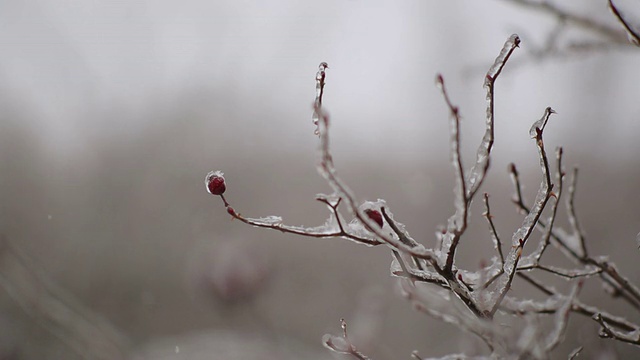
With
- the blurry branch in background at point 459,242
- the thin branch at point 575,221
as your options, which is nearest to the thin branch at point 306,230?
the blurry branch in background at point 459,242

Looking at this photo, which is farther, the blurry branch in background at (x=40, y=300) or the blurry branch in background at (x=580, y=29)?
the blurry branch in background at (x=40, y=300)

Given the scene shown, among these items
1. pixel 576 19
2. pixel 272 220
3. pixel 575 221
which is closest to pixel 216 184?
pixel 272 220

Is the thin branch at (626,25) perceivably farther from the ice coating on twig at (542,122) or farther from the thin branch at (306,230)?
the thin branch at (306,230)

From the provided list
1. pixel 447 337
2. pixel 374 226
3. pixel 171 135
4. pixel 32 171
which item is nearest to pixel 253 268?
pixel 447 337

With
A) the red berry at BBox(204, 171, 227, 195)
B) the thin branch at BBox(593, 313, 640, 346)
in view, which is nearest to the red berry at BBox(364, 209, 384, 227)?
the red berry at BBox(204, 171, 227, 195)

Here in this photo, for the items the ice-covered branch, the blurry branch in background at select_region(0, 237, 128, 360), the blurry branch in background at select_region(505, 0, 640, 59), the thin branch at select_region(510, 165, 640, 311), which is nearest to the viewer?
the ice-covered branch

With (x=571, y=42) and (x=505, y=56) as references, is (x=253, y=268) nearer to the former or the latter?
(x=571, y=42)

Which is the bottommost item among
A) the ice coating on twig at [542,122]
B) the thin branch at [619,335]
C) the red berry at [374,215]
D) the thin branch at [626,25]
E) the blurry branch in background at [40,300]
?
the blurry branch in background at [40,300]

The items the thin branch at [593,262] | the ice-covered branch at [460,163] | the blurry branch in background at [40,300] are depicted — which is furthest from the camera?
the blurry branch in background at [40,300]

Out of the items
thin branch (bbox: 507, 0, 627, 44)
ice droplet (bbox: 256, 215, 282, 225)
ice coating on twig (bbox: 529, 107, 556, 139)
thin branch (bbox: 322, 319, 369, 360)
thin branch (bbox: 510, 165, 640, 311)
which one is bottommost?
thin branch (bbox: 322, 319, 369, 360)

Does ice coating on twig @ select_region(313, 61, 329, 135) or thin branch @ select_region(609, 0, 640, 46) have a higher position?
thin branch @ select_region(609, 0, 640, 46)

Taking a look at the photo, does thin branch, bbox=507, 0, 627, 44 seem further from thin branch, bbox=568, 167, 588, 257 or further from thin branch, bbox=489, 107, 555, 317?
thin branch, bbox=489, 107, 555, 317
